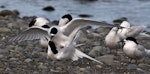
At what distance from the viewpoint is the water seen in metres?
12.7

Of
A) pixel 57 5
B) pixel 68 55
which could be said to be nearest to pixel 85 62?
pixel 68 55

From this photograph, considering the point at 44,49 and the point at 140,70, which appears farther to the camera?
the point at 44,49

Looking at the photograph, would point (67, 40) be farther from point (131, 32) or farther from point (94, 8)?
point (94, 8)

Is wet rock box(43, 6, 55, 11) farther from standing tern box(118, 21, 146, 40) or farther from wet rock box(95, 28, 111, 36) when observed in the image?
standing tern box(118, 21, 146, 40)

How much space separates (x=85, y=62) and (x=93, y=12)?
23.9 ft

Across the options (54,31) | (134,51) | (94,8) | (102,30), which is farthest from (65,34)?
(94,8)

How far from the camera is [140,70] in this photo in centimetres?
607

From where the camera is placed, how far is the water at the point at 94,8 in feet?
41.6

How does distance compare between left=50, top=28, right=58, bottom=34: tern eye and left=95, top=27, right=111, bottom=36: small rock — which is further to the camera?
left=95, top=27, right=111, bottom=36: small rock

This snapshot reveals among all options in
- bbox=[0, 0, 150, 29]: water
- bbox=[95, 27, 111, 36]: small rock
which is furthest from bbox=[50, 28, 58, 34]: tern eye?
bbox=[0, 0, 150, 29]: water

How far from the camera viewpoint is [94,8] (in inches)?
579

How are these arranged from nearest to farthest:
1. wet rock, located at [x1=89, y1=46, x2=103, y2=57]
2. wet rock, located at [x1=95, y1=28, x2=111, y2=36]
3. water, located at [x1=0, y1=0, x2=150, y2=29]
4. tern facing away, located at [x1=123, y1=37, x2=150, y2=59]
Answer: tern facing away, located at [x1=123, y1=37, x2=150, y2=59] → wet rock, located at [x1=89, y1=46, x2=103, y2=57] → wet rock, located at [x1=95, y1=28, x2=111, y2=36] → water, located at [x1=0, y1=0, x2=150, y2=29]

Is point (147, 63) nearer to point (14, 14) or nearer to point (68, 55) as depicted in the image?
point (68, 55)

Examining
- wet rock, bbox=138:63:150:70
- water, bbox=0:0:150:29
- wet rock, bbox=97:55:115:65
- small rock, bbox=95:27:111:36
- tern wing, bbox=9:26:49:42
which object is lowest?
water, bbox=0:0:150:29
